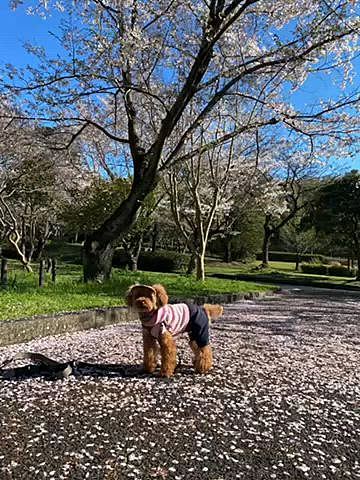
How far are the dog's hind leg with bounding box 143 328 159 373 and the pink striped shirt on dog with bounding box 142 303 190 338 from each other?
0.06 metres

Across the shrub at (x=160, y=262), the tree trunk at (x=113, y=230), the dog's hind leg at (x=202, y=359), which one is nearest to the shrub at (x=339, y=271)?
the shrub at (x=160, y=262)

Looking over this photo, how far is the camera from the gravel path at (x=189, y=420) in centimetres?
213

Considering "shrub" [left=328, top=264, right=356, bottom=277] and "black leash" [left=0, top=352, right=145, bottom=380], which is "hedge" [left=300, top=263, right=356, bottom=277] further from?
"black leash" [left=0, top=352, right=145, bottom=380]

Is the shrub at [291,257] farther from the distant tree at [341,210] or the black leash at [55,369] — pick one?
the black leash at [55,369]

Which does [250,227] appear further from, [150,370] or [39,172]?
[150,370]

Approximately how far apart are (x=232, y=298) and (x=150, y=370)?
654 centimetres

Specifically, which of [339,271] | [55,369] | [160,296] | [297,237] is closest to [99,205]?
[55,369]

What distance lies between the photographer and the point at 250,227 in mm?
32438

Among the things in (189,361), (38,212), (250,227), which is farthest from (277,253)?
(189,361)

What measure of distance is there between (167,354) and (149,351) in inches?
6.7

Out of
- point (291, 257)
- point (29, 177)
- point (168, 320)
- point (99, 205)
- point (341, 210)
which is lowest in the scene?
point (168, 320)

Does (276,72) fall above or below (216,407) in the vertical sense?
above

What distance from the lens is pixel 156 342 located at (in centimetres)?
367

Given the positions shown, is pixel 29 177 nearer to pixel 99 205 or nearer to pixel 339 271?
pixel 99 205
